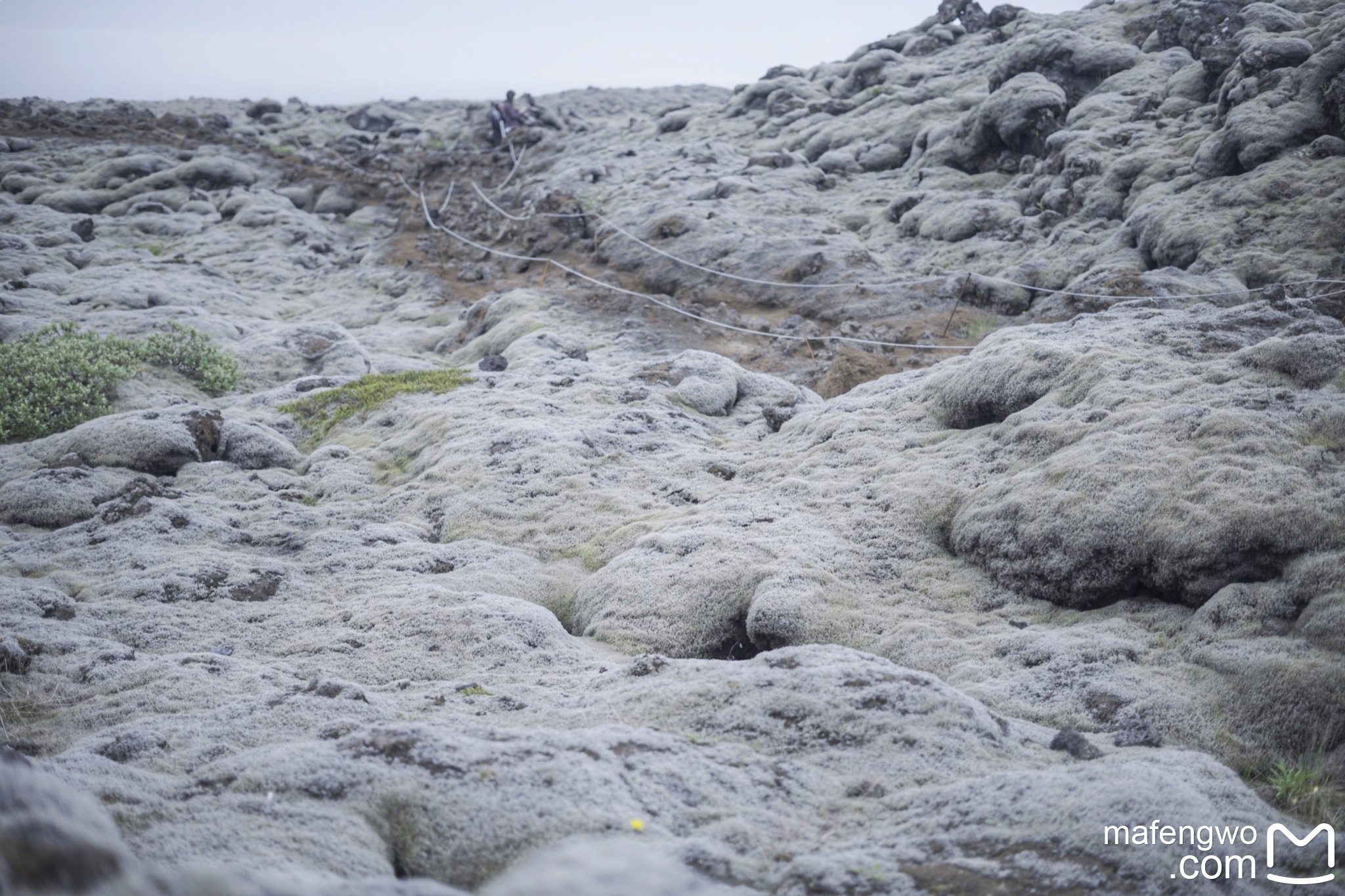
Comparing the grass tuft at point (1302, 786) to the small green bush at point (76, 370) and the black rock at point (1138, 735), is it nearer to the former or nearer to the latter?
the black rock at point (1138, 735)

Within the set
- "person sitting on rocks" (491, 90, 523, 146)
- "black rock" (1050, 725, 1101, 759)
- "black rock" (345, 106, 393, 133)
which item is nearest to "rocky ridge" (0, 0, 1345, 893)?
"black rock" (1050, 725, 1101, 759)

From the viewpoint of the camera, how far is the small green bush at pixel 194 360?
580 inches

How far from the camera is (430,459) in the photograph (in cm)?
1123

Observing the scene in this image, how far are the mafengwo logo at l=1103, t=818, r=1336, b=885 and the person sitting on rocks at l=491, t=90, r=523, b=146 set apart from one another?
40972 mm

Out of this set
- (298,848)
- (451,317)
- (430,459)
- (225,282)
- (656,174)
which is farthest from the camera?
(656,174)

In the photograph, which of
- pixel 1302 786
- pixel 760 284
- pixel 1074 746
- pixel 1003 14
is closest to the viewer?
pixel 1302 786

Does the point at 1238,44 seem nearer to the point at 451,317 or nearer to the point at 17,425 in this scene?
the point at 451,317

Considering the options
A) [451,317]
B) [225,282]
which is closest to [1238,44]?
[451,317]

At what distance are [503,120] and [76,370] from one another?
1254 inches

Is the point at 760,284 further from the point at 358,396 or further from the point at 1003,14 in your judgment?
the point at 1003,14

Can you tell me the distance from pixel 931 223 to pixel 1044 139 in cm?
415

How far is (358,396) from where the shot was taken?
13.8 meters

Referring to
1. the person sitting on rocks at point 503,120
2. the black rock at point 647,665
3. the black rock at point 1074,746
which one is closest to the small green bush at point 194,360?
the black rock at point 647,665

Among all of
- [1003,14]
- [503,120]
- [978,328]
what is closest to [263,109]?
[503,120]
